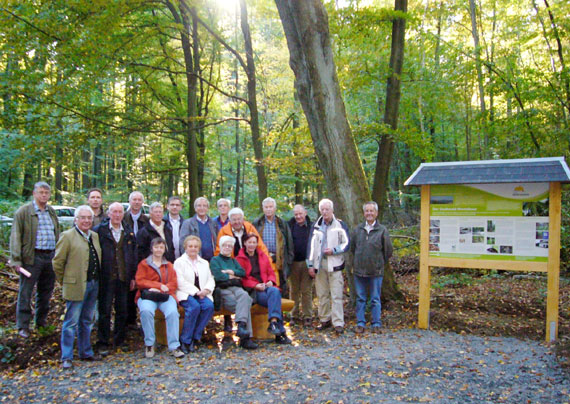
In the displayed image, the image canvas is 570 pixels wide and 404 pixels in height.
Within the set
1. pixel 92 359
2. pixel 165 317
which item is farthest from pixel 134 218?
pixel 92 359

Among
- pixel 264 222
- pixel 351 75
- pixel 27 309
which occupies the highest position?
pixel 351 75

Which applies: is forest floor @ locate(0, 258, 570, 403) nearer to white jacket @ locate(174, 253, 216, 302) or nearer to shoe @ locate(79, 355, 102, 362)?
shoe @ locate(79, 355, 102, 362)

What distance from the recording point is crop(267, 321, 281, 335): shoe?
5.28 m

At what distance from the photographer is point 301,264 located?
21.1 feet

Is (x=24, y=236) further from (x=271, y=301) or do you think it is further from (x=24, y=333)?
(x=271, y=301)

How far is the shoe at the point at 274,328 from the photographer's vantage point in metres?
5.28

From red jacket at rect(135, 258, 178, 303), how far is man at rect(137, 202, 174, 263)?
279mm

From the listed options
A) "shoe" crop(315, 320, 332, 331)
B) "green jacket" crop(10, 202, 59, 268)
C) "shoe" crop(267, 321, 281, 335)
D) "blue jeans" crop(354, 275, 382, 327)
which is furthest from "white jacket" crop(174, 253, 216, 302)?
"blue jeans" crop(354, 275, 382, 327)

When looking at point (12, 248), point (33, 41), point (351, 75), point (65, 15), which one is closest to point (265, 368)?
point (12, 248)

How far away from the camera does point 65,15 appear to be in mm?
8758

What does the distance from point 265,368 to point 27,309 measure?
3.21m

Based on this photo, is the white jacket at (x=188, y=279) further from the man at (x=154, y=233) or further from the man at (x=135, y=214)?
the man at (x=135, y=214)

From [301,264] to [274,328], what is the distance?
137cm

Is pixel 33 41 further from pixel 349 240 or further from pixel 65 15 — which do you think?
pixel 349 240
